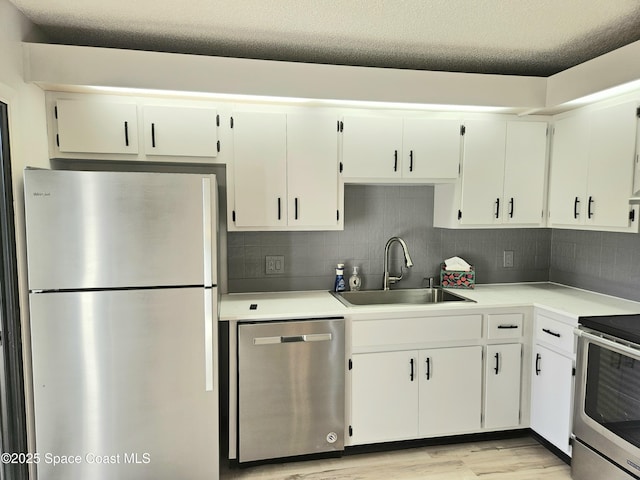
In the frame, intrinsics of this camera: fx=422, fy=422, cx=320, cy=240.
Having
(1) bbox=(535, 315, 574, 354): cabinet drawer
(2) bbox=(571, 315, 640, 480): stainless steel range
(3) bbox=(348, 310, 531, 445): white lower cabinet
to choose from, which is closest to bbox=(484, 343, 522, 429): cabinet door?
(3) bbox=(348, 310, 531, 445): white lower cabinet

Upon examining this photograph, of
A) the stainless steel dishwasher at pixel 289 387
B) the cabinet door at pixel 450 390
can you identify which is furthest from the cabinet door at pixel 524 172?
the stainless steel dishwasher at pixel 289 387

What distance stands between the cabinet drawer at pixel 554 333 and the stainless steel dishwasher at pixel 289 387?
4.14 feet

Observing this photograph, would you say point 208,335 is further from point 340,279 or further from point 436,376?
point 436,376

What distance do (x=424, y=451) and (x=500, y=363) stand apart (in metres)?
0.74

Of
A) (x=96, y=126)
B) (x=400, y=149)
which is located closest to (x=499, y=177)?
(x=400, y=149)

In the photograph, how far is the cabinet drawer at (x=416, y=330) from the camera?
2533mm

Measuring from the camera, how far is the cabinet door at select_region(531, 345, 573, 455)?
8.00ft

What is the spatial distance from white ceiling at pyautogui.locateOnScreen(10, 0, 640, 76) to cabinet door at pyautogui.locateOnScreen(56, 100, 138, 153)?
0.40m

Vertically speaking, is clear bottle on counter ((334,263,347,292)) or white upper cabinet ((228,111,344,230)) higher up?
white upper cabinet ((228,111,344,230))

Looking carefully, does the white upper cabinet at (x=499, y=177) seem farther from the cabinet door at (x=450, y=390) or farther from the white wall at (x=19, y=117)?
the white wall at (x=19, y=117)

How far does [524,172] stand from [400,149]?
3.05 ft

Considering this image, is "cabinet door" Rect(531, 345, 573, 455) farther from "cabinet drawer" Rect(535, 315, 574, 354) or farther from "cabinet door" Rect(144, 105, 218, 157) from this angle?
"cabinet door" Rect(144, 105, 218, 157)

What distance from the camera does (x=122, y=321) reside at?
210cm

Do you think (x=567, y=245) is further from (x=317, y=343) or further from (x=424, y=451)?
(x=317, y=343)
